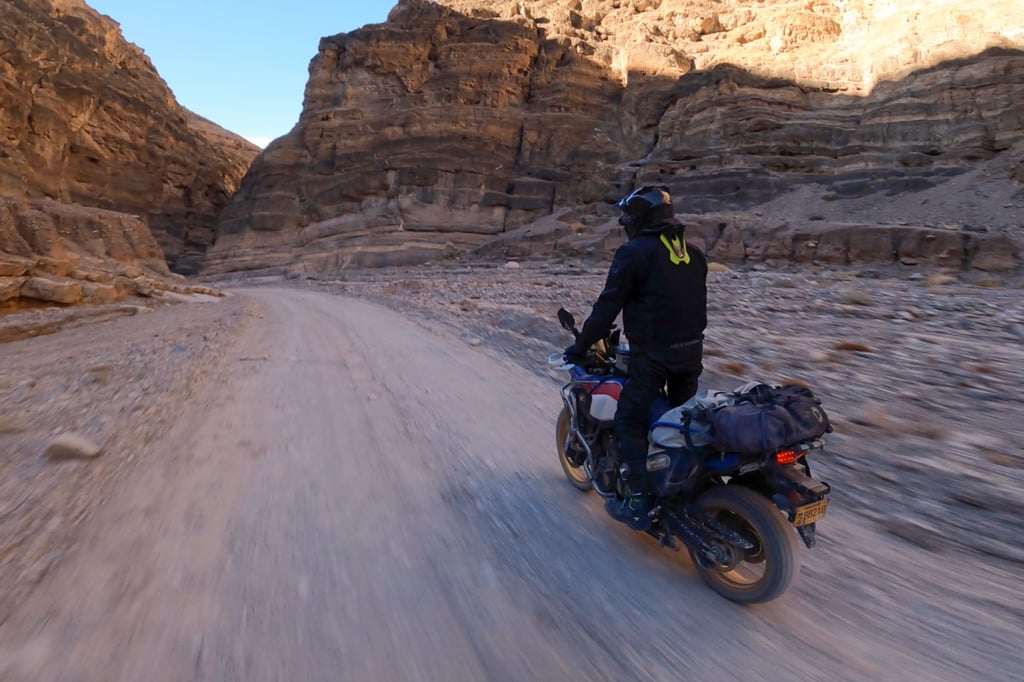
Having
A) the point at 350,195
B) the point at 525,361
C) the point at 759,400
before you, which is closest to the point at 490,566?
the point at 759,400

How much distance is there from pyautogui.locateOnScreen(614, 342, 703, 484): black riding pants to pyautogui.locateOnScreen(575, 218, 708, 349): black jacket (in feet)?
0.23

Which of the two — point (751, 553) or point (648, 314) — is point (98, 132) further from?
point (751, 553)

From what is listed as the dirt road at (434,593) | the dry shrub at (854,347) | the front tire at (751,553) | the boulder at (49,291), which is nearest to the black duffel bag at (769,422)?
the front tire at (751,553)

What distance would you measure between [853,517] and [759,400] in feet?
5.49

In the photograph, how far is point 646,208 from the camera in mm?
3195

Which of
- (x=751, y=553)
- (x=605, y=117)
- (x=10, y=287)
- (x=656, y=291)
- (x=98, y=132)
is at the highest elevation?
(x=605, y=117)

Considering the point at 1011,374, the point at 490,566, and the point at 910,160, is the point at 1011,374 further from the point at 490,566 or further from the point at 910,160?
the point at 910,160

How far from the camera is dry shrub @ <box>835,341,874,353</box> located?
7.61 m

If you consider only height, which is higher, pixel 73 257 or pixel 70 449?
pixel 70 449

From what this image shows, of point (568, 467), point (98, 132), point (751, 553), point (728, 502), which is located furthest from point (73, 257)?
point (751, 553)

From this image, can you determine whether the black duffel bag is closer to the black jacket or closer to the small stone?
the black jacket

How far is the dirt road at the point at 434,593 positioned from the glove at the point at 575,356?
3.21ft

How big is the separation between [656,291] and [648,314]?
132mm

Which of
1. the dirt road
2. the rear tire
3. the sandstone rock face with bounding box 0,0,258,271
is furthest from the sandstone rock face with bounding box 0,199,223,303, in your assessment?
the rear tire
